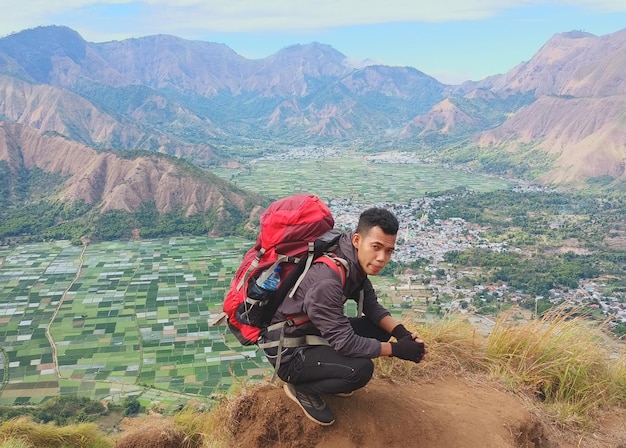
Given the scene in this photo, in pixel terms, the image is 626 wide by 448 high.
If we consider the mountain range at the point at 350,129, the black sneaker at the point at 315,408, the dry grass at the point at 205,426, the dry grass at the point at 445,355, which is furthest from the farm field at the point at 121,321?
the mountain range at the point at 350,129

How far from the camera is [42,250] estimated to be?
151ft

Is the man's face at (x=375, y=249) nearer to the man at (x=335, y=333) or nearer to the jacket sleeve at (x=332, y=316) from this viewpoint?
the man at (x=335, y=333)

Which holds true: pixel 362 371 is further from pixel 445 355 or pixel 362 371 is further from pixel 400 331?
pixel 445 355

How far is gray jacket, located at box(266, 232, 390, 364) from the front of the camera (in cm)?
372

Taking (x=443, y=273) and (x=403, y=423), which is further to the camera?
(x=443, y=273)

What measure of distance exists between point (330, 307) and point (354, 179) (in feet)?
281

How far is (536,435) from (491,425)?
48 centimetres

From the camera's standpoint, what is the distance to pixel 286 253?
399 centimetres

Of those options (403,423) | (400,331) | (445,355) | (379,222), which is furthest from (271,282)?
(445,355)

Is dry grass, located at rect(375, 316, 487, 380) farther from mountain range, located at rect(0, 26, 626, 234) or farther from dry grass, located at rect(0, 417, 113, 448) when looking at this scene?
mountain range, located at rect(0, 26, 626, 234)

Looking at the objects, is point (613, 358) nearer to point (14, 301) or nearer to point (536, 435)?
point (536, 435)

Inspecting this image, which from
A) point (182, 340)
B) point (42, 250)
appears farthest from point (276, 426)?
point (42, 250)

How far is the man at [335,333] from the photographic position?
147 inches

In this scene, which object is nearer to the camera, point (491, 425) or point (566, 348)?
point (491, 425)
